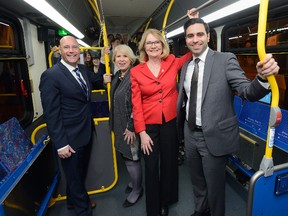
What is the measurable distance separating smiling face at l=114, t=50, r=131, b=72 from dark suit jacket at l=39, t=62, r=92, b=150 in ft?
1.64

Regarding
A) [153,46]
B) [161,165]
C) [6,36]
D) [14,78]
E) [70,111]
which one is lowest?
[161,165]

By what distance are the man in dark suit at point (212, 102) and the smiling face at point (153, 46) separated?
29 cm

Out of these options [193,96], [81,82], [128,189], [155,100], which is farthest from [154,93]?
[128,189]

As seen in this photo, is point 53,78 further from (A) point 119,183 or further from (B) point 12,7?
(B) point 12,7

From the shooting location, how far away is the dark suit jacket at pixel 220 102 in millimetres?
1588

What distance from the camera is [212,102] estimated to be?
1.62 m

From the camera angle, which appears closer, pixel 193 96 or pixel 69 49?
pixel 193 96

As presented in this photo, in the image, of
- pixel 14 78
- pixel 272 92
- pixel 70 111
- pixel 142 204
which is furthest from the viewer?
pixel 14 78

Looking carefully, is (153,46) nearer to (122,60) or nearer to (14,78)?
(122,60)

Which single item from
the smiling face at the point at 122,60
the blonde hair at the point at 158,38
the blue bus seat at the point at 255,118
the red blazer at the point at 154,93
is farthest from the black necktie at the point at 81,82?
the blue bus seat at the point at 255,118

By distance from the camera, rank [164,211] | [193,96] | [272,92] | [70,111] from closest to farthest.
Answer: [272,92] → [193,96] → [70,111] → [164,211]

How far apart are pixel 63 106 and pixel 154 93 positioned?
891mm

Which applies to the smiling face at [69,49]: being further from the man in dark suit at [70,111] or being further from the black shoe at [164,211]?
the black shoe at [164,211]

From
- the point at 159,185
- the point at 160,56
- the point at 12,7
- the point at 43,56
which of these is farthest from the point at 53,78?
the point at 43,56
